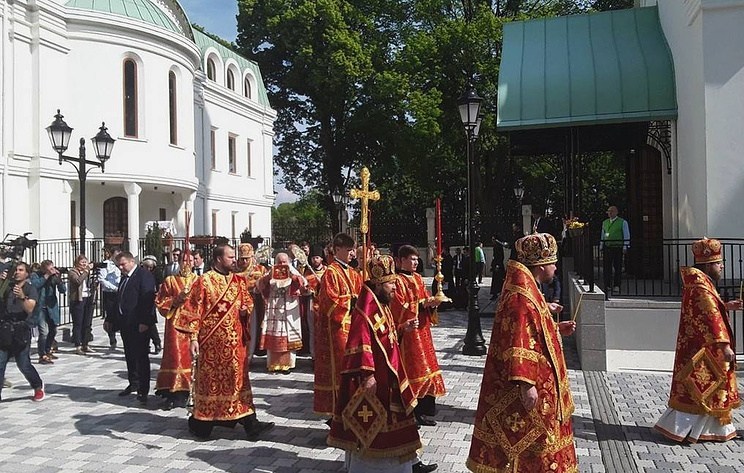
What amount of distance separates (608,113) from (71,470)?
12404 millimetres

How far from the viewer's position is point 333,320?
658 centimetres

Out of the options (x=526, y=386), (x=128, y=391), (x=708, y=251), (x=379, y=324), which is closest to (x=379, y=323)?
(x=379, y=324)

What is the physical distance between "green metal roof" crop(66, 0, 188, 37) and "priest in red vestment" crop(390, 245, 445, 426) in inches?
845

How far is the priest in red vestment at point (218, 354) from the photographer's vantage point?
673cm

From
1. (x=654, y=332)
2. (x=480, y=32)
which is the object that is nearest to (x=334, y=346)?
(x=654, y=332)

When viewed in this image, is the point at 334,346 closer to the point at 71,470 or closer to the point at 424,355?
the point at 424,355

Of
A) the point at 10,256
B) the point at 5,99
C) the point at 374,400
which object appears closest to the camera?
the point at 374,400

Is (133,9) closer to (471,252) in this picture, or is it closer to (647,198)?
(647,198)

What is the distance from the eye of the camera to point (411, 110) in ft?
102

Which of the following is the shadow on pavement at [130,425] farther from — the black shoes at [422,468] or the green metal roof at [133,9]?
the green metal roof at [133,9]

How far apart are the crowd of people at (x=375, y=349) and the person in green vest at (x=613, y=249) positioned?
4570 millimetres

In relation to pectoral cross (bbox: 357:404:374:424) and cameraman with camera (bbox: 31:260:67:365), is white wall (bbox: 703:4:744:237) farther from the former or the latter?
cameraman with camera (bbox: 31:260:67:365)

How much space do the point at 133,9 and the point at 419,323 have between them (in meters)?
22.8

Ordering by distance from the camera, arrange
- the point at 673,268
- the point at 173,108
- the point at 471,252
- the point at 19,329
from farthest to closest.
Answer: the point at 173,108 < the point at 673,268 < the point at 471,252 < the point at 19,329
